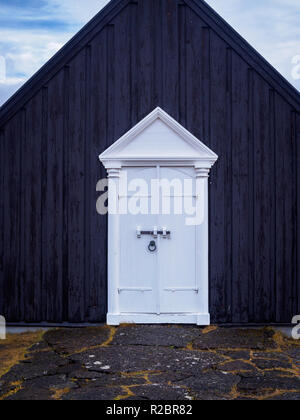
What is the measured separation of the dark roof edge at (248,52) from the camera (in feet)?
24.6

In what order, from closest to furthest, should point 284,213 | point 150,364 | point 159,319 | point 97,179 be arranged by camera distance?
1. point 150,364
2. point 159,319
3. point 284,213
4. point 97,179

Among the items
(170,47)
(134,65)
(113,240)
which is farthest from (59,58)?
(113,240)

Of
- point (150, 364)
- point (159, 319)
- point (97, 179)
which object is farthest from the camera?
point (97, 179)

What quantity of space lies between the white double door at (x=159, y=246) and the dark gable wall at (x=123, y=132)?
0.35 m

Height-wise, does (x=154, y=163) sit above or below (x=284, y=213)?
above

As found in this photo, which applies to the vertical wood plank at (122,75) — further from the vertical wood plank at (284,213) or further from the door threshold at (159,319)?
the door threshold at (159,319)

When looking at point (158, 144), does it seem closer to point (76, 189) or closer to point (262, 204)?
point (76, 189)

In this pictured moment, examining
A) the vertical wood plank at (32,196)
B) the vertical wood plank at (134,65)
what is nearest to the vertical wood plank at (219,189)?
the vertical wood plank at (134,65)

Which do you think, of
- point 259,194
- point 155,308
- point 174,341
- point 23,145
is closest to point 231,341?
point 174,341

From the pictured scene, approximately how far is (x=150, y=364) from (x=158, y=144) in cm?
348

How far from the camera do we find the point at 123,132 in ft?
25.2

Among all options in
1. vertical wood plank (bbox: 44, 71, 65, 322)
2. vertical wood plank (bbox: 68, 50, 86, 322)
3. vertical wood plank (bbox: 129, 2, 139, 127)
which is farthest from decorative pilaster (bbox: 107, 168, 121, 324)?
vertical wood plank (bbox: 129, 2, 139, 127)

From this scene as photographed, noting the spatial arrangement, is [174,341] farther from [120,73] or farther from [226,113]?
[120,73]

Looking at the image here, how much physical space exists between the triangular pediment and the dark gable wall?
0.15 metres
